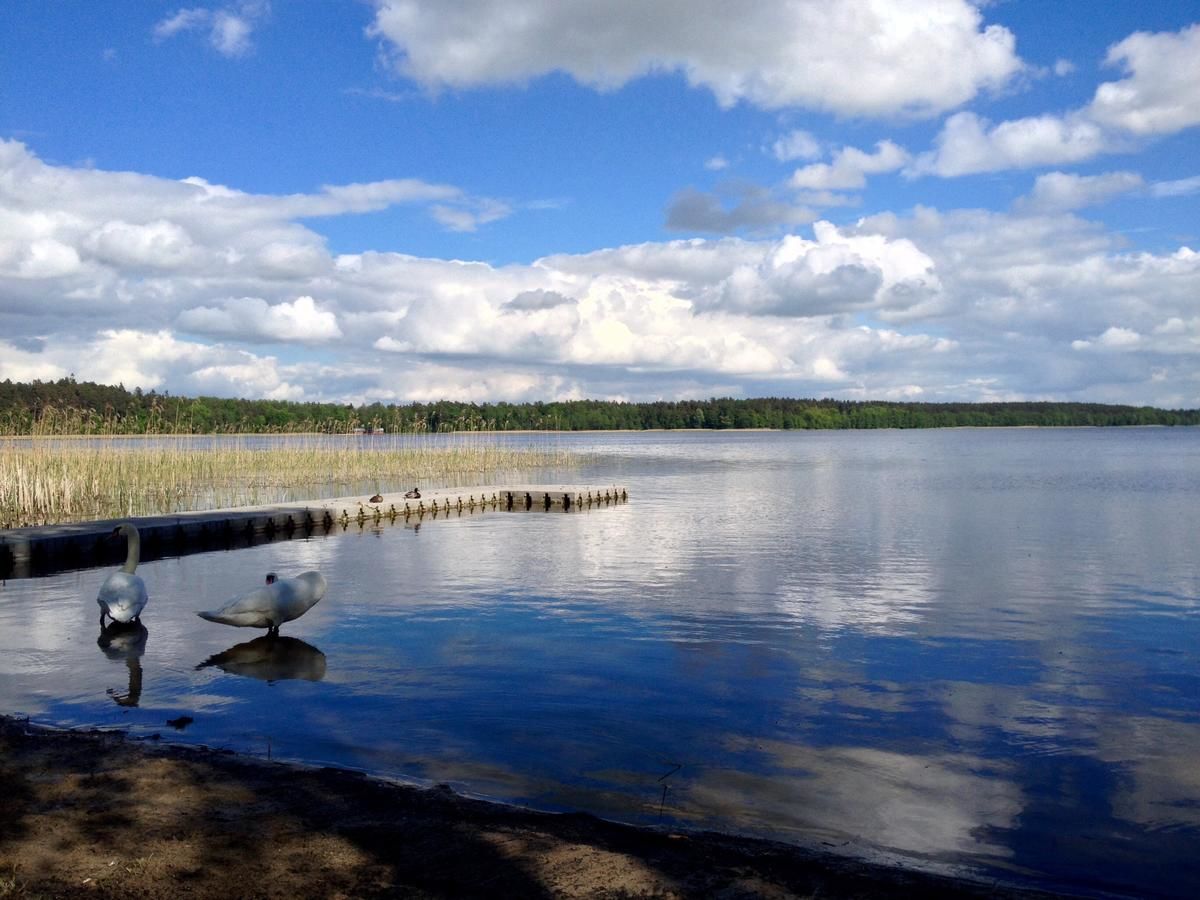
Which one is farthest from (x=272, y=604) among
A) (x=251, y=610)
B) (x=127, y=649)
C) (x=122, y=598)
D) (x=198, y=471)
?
(x=198, y=471)

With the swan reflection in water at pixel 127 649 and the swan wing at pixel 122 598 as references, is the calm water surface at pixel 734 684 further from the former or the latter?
the swan wing at pixel 122 598

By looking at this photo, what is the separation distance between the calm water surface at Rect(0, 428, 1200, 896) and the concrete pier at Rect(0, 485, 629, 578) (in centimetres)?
175

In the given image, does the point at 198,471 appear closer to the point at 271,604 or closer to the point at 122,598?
the point at 122,598

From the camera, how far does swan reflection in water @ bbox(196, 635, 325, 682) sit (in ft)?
36.7

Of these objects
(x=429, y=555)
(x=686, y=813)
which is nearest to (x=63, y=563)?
(x=429, y=555)

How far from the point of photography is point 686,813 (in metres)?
7.12

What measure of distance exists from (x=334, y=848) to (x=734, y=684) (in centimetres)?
614

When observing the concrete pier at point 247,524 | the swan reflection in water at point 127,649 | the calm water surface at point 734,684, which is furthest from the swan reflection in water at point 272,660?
the concrete pier at point 247,524

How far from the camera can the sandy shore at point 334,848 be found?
508cm

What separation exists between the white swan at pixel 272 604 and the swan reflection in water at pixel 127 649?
916 millimetres

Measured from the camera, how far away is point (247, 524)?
25.9m

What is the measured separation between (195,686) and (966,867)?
7.89 m

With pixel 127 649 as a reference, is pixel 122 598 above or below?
above

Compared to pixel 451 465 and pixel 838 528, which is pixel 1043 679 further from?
pixel 451 465
